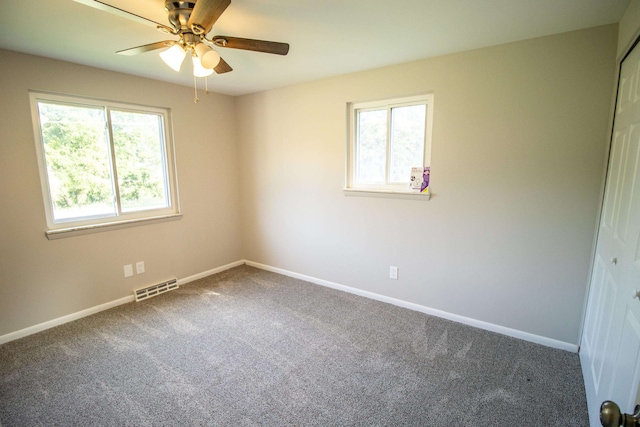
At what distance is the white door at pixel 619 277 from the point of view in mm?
1215

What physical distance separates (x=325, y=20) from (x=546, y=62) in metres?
1.62

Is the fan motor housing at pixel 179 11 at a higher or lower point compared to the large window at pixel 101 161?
higher

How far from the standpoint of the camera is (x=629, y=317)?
125cm

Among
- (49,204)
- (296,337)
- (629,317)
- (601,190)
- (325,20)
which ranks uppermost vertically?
(325,20)

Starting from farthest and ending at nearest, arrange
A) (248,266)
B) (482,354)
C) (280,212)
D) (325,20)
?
(248,266) → (280,212) → (482,354) → (325,20)

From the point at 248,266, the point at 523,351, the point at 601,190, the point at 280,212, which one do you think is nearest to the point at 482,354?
the point at 523,351

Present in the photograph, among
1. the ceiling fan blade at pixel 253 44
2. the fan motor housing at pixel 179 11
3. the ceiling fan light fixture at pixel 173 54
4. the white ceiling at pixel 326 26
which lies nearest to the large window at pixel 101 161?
the white ceiling at pixel 326 26

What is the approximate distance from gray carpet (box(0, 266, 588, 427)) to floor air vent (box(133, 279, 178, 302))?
26 cm

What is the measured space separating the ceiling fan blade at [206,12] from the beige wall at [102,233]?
191 cm

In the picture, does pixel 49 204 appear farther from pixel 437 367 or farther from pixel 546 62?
pixel 546 62

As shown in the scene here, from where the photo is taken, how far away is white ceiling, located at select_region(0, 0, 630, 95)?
1696 millimetres

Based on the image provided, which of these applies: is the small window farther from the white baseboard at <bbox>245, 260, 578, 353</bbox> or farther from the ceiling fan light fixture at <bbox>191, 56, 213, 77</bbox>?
the ceiling fan light fixture at <bbox>191, 56, 213, 77</bbox>

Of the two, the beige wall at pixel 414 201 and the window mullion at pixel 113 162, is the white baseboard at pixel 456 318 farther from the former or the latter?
the window mullion at pixel 113 162

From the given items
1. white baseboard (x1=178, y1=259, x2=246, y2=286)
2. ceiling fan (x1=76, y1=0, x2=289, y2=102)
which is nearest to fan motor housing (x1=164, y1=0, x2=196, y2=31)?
ceiling fan (x1=76, y1=0, x2=289, y2=102)
